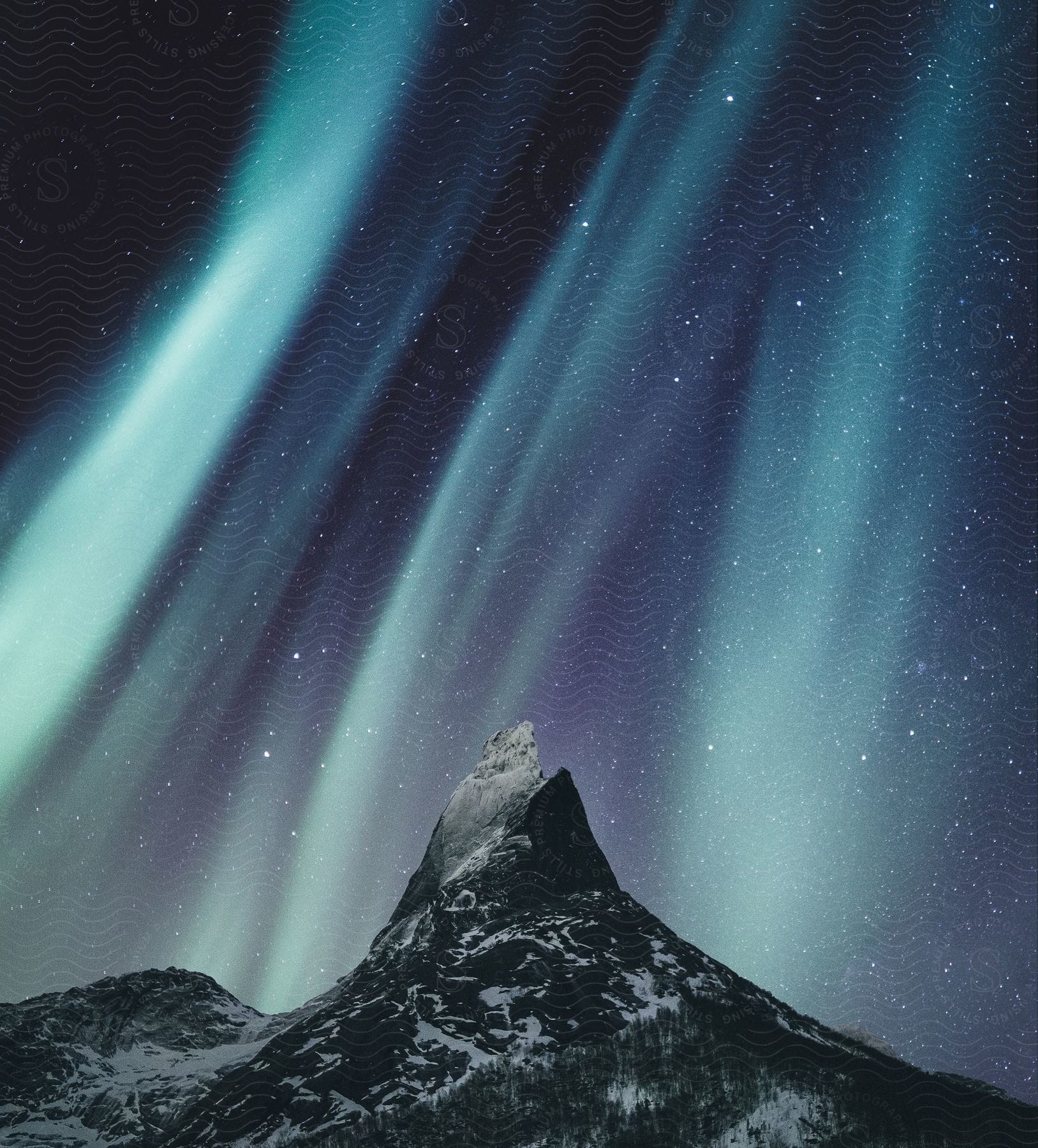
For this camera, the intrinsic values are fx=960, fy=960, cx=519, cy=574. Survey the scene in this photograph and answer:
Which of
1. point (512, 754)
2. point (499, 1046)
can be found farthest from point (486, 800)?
point (499, 1046)

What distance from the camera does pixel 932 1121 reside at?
10425 cm

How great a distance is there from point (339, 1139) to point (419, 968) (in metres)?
32.3

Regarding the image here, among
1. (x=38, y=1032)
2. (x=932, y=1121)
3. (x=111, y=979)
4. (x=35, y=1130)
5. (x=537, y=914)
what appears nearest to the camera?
(x=932, y=1121)

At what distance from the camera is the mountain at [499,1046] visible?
10069 centimetres

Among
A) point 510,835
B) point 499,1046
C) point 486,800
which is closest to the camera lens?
point 499,1046

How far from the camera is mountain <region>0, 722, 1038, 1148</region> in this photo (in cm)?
10069

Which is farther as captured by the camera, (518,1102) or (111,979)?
(111,979)

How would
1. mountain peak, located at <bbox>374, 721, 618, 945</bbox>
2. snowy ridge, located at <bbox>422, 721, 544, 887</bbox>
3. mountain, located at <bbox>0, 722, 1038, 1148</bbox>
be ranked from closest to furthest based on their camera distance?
mountain, located at <bbox>0, 722, 1038, 1148</bbox>, mountain peak, located at <bbox>374, 721, 618, 945</bbox>, snowy ridge, located at <bbox>422, 721, 544, 887</bbox>

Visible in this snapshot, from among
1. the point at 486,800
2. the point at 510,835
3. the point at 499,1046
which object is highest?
the point at 486,800

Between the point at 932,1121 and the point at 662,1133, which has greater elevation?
the point at 932,1121

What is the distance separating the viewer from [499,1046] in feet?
368

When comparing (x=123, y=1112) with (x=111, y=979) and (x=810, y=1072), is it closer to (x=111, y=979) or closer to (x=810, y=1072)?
(x=111, y=979)

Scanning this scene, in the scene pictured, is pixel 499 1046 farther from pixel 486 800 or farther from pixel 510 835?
pixel 486 800

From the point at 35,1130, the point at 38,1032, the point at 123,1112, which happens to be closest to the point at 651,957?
the point at 123,1112
